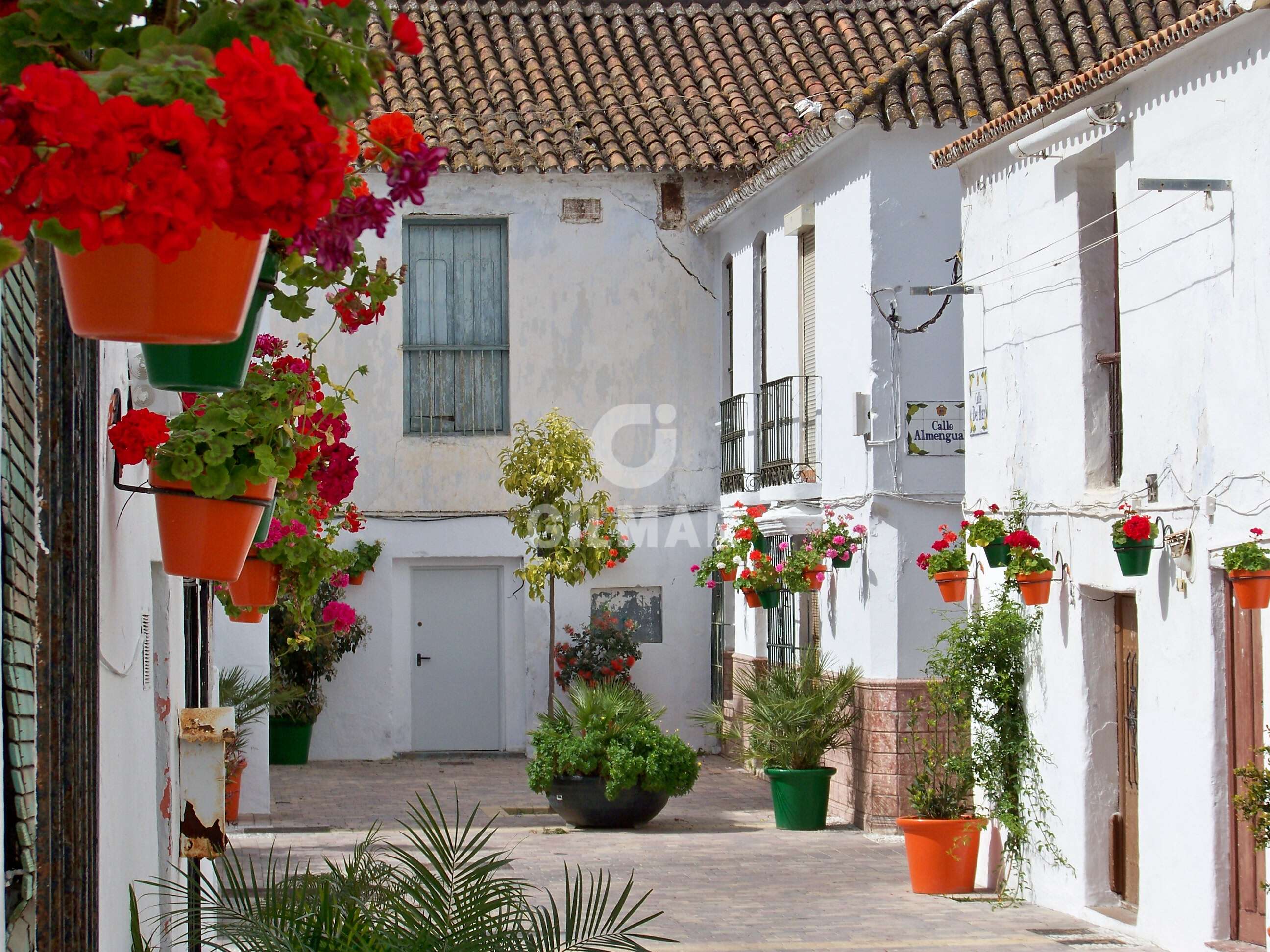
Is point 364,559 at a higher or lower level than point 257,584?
higher

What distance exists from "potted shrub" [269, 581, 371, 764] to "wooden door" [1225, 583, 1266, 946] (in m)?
11.8

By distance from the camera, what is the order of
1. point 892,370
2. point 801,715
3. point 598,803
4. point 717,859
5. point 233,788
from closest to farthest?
1. point 717,859
2. point 233,788
3. point 801,715
4. point 598,803
5. point 892,370

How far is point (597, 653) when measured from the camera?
19641mm

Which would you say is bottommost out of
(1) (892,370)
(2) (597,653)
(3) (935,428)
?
(2) (597,653)

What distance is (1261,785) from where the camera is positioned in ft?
26.2

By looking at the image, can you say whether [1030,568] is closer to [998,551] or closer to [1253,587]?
[998,551]

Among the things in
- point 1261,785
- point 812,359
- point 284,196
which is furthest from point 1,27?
point 812,359

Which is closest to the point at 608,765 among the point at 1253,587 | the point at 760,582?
the point at 760,582

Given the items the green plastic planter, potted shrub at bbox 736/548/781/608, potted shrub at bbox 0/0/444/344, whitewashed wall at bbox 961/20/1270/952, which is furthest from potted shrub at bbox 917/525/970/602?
potted shrub at bbox 0/0/444/344

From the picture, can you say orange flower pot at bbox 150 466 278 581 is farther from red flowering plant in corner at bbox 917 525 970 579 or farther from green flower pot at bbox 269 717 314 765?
green flower pot at bbox 269 717 314 765

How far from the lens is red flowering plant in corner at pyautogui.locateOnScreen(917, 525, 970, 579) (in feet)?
39.3

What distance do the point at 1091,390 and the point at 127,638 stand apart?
24.6 ft

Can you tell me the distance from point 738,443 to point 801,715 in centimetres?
491

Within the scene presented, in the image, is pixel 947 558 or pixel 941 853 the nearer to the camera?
pixel 941 853
